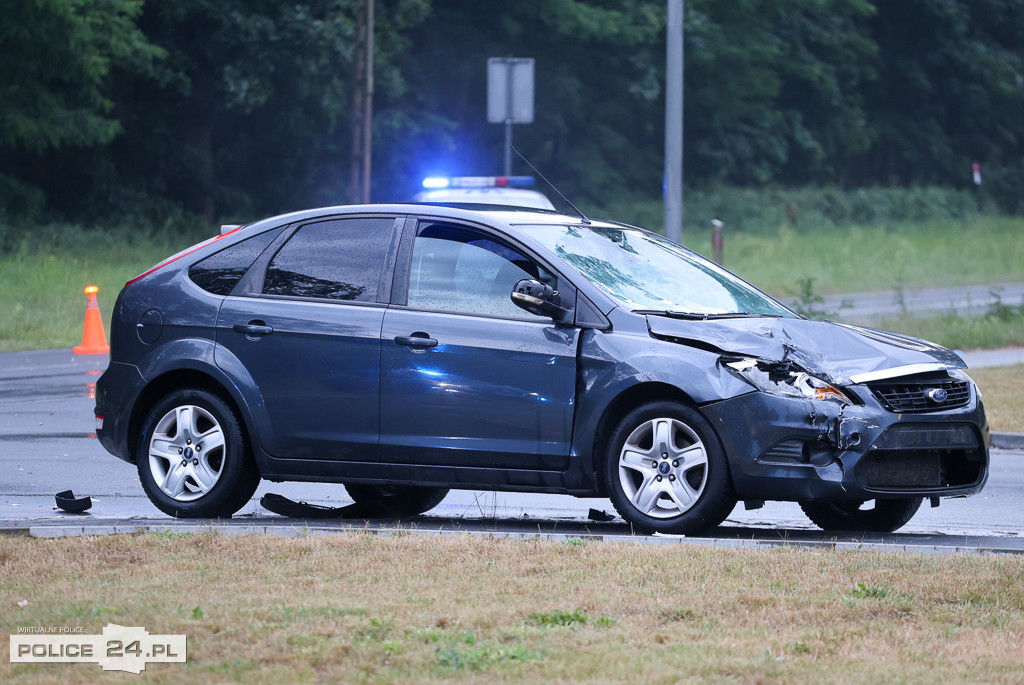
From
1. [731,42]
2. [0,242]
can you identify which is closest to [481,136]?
[731,42]

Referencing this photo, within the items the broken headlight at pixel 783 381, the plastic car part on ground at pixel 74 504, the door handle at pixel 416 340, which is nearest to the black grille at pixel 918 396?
the broken headlight at pixel 783 381

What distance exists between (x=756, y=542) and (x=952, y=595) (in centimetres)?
133

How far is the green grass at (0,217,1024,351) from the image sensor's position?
21938 millimetres

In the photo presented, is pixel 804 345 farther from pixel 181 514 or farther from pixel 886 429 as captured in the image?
pixel 181 514

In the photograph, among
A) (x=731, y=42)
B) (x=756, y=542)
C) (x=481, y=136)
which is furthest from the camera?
(x=731, y=42)

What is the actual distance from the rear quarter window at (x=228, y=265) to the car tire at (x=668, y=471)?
223 cm

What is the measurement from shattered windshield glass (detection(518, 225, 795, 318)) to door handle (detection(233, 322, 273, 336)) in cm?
139

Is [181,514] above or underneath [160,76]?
underneath

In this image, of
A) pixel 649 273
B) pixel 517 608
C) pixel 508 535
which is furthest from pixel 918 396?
pixel 517 608

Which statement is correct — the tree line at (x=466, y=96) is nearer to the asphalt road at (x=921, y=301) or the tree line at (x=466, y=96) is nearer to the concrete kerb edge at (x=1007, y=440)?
the asphalt road at (x=921, y=301)

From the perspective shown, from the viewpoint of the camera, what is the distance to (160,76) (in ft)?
127

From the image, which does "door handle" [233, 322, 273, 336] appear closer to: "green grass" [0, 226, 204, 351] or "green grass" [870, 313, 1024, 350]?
"green grass" [0, 226, 204, 351]

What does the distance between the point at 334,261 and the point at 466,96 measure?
38956 mm

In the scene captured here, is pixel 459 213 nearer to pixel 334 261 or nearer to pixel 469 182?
pixel 334 261
